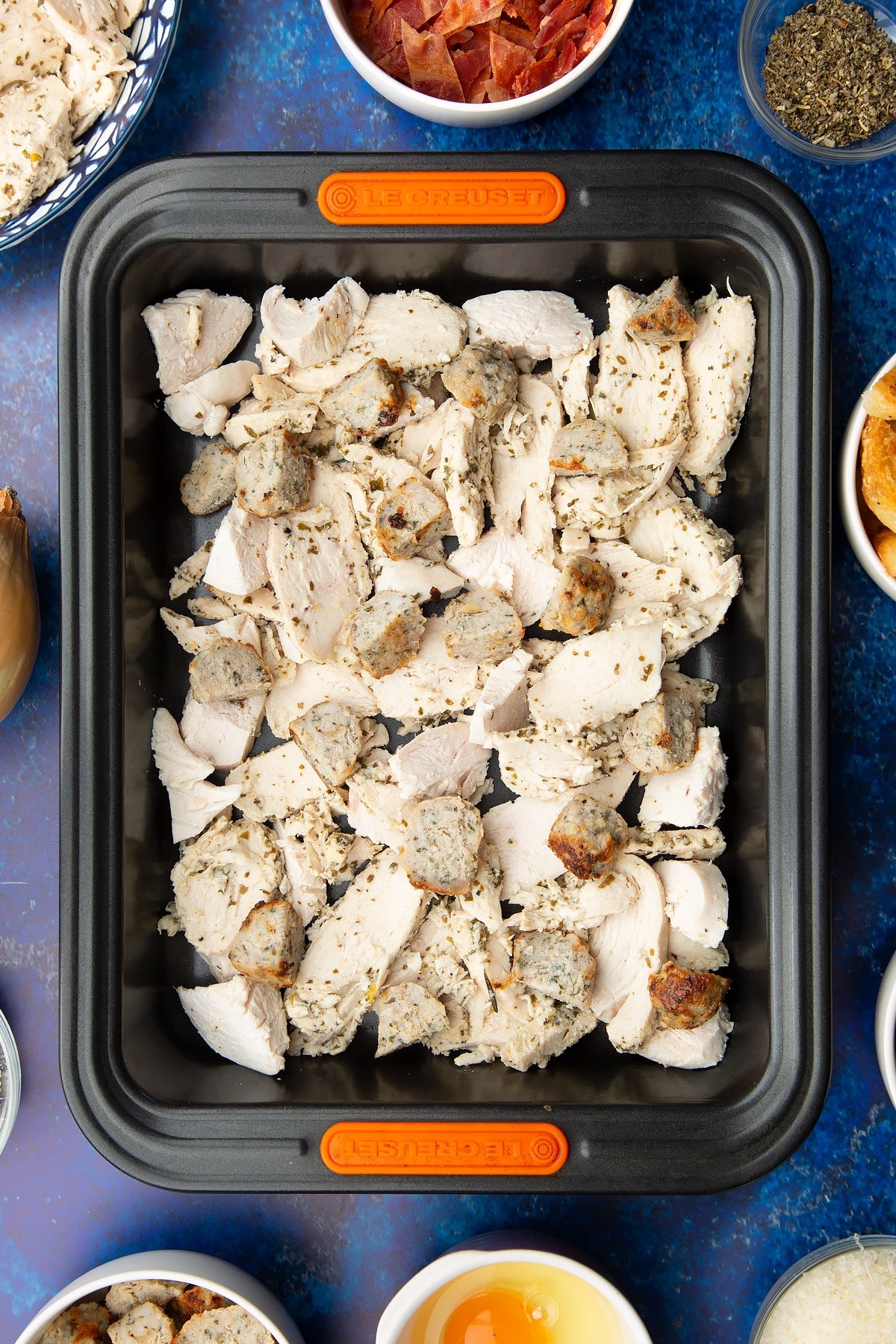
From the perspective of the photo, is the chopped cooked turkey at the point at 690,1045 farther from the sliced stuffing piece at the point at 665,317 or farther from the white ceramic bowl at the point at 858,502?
the sliced stuffing piece at the point at 665,317

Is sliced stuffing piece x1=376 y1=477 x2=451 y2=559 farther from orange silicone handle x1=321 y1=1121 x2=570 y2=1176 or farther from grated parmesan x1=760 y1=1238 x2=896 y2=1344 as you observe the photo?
grated parmesan x1=760 y1=1238 x2=896 y2=1344

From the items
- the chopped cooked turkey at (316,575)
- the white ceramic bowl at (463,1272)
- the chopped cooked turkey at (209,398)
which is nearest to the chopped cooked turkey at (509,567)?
the chopped cooked turkey at (316,575)

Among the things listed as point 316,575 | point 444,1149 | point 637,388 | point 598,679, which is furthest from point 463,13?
point 444,1149

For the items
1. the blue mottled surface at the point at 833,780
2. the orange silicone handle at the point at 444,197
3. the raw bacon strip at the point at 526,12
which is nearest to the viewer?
the orange silicone handle at the point at 444,197

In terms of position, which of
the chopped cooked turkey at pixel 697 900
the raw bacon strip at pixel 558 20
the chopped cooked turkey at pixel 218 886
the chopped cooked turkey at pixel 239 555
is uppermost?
the raw bacon strip at pixel 558 20

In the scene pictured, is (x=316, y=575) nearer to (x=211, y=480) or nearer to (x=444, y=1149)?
(x=211, y=480)

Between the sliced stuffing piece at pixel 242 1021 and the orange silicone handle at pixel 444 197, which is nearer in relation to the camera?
the orange silicone handle at pixel 444 197
